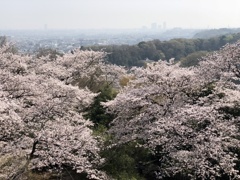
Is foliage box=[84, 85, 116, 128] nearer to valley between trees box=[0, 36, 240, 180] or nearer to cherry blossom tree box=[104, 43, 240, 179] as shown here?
valley between trees box=[0, 36, 240, 180]

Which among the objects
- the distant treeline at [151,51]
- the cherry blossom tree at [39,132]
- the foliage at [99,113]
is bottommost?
the distant treeline at [151,51]

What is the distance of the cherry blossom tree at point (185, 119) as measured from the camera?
459 inches

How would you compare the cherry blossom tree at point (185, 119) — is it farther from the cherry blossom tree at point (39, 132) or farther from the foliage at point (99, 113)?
the cherry blossom tree at point (39, 132)

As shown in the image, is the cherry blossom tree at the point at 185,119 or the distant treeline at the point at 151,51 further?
the distant treeline at the point at 151,51

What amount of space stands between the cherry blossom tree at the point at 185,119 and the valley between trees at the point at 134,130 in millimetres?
37

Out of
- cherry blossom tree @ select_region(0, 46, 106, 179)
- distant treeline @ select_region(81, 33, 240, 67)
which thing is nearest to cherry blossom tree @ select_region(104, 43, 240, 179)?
cherry blossom tree @ select_region(0, 46, 106, 179)

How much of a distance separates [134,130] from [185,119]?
2.44 meters

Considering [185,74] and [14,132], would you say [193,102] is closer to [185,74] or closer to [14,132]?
[185,74]

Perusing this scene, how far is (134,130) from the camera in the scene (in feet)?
46.0

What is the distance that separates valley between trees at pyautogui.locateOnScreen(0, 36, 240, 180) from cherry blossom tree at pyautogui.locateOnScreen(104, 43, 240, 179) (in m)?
0.04

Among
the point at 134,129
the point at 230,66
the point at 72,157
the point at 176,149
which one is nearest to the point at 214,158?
the point at 176,149

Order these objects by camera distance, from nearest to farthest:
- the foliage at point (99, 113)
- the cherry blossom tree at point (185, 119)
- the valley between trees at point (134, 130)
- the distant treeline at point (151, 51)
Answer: the valley between trees at point (134, 130), the cherry blossom tree at point (185, 119), the foliage at point (99, 113), the distant treeline at point (151, 51)

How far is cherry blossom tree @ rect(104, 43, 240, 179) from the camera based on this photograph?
459 inches

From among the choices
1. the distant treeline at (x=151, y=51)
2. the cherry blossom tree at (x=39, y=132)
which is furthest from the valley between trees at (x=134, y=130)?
the distant treeline at (x=151, y=51)
